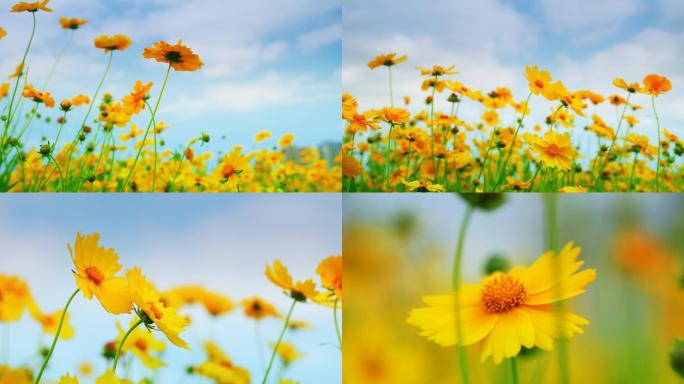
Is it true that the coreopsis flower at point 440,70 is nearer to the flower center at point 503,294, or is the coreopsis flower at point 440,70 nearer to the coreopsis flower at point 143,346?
the flower center at point 503,294

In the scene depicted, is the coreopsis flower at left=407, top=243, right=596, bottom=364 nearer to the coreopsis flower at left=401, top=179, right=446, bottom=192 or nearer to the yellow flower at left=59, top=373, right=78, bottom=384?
the coreopsis flower at left=401, top=179, right=446, bottom=192

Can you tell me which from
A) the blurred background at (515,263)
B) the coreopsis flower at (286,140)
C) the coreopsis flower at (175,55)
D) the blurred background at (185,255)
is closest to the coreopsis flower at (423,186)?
the blurred background at (515,263)

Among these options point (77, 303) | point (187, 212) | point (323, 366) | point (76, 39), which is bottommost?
point (323, 366)

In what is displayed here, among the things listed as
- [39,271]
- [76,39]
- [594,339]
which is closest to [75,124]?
[76,39]

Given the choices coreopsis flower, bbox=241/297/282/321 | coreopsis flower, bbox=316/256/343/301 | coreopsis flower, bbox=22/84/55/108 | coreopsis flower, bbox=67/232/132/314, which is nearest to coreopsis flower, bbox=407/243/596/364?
coreopsis flower, bbox=316/256/343/301

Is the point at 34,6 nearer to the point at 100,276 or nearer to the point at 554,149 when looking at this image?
the point at 100,276

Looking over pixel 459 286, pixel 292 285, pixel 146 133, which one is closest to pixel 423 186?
pixel 459 286

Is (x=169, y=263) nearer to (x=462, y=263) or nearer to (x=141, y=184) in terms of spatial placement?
(x=141, y=184)
